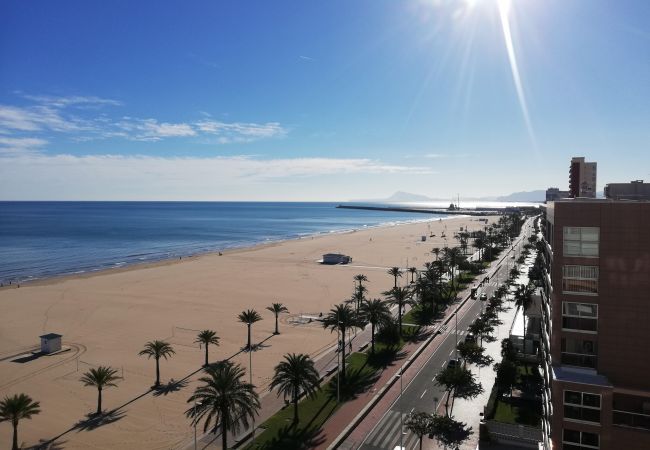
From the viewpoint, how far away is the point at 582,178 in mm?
35312

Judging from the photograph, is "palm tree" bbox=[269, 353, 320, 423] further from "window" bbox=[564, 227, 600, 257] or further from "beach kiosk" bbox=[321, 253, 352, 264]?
"beach kiosk" bbox=[321, 253, 352, 264]

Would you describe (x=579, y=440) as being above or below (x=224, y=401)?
above

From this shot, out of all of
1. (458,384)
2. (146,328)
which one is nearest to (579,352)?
(458,384)

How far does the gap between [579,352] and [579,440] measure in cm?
383

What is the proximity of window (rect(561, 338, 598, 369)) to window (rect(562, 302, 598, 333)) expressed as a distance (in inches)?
23.4

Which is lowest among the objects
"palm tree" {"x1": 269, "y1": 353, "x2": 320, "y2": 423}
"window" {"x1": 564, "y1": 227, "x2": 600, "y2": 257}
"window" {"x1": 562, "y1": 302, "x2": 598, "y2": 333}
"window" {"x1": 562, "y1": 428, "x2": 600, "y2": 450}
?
"palm tree" {"x1": 269, "y1": 353, "x2": 320, "y2": 423}

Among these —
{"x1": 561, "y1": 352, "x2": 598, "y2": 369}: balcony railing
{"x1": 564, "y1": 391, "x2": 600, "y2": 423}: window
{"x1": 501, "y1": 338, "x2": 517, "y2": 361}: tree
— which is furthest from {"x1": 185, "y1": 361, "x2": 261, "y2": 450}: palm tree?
{"x1": 501, "y1": 338, "x2": 517, "y2": 361}: tree

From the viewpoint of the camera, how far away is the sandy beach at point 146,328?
1415 inches

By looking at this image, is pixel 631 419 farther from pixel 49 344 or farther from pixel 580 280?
pixel 49 344

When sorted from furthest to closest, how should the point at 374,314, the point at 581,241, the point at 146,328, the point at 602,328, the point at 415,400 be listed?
the point at 146,328 < the point at 374,314 < the point at 415,400 < the point at 581,241 < the point at 602,328

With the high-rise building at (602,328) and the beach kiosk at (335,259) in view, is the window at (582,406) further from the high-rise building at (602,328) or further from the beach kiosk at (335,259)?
the beach kiosk at (335,259)

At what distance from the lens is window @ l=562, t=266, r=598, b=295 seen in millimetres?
20734

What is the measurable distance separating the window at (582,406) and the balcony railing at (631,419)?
80 centimetres

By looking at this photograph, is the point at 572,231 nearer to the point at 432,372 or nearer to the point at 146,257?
the point at 432,372
